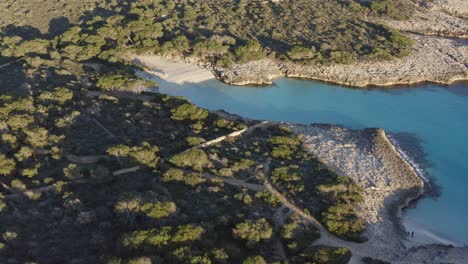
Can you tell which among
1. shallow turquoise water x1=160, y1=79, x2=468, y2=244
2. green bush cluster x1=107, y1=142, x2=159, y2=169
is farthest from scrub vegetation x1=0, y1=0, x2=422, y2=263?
shallow turquoise water x1=160, y1=79, x2=468, y2=244

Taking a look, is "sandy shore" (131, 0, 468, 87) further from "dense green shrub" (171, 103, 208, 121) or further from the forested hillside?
"dense green shrub" (171, 103, 208, 121)

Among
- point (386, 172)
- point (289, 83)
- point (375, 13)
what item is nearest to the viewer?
point (386, 172)

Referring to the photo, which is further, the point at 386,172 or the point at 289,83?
the point at 289,83

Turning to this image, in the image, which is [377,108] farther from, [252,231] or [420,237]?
[252,231]

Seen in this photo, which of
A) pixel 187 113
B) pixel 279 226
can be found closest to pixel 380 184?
pixel 279 226

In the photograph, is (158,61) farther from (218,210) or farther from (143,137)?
(218,210)

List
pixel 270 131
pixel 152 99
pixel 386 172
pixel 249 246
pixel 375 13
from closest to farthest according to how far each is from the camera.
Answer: pixel 249 246, pixel 386 172, pixel 270 131, pixel 152 99, pixel 375 13

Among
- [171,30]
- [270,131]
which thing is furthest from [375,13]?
[270,131]
